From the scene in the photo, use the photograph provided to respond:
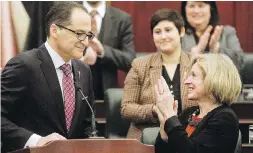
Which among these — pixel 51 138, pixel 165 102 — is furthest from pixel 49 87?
pixel 165 102

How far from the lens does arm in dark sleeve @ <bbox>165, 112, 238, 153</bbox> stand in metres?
2.32

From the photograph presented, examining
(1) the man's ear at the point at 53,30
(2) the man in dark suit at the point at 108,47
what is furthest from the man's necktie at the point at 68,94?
(2) the man in dark suit at the point at 108,47

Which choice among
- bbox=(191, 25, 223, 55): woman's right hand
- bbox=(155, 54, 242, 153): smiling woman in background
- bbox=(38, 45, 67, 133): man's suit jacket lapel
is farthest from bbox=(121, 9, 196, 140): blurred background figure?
bbox=(38, 45, 67, 133): man's suit jacket lapel

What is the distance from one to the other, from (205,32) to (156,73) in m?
0.61

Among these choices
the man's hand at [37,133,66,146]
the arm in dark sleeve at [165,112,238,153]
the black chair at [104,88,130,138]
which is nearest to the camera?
the man's hand at [37,133,66,146]

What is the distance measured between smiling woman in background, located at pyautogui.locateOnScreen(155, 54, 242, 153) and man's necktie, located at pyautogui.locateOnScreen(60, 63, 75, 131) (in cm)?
32

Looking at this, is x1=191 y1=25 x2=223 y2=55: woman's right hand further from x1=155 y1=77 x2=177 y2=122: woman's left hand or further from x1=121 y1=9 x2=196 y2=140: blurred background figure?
x1=155 y1=77 x2=177 y2=122: woman's left hand

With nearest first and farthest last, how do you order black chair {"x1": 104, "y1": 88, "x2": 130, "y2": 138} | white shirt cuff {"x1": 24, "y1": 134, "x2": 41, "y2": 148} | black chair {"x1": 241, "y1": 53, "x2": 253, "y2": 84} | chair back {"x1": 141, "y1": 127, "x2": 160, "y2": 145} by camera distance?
1. white shirt cuff {"x1": 24, "y1": 134, "x2": 41, "y2": 148}
2. chair back {"x1": 141, "y1": 127, "x2": 160, "y2": 145}
3. black chair {"x1": 104, "y1": 88, "x2": 130, "y2": 138}
4. black chair {"x1": 241, "y1": 53, "x2": 253, "y2": 84}

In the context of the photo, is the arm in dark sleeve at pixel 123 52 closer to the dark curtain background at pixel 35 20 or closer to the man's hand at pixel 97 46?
the man's hand at pixel 97 46

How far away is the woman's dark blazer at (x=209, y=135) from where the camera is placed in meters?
2.32

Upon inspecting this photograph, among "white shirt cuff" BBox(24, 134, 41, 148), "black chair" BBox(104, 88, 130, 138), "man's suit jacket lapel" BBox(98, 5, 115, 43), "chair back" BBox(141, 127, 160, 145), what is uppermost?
"man's suit jacket lapel" BBox(98, 5, 115, 43)

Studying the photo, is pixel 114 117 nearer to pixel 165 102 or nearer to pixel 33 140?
pixel 165 102

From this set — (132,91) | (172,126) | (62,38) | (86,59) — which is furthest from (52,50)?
(86,59)

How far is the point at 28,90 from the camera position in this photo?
7.62ft
